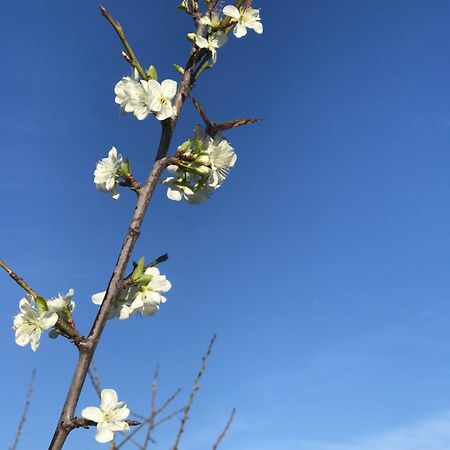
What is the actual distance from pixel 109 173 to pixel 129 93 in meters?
0.39

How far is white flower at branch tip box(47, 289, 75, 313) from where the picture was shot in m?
2.22

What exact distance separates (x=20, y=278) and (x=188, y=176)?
91 centimetres

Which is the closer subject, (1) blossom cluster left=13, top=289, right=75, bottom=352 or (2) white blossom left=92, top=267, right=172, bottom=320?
(1) blossom cluster left=13, top=289, right=75, bottom=352

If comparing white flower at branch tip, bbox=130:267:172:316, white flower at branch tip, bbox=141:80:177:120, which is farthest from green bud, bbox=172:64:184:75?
white flower at branch tip, bbox=130:267:172:316

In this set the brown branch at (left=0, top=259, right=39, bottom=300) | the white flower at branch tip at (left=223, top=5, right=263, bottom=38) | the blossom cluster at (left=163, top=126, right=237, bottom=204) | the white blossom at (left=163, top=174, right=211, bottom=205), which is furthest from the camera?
the white flower at branch tip at (left=223, top=5, right=263, bottom=38)

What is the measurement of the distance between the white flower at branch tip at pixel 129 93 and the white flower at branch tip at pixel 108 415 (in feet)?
4.20

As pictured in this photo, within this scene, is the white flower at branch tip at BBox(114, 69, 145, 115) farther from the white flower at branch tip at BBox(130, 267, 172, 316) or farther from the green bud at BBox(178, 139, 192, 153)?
the white flower at branch tip at BBox(130, 267, 172, 316)

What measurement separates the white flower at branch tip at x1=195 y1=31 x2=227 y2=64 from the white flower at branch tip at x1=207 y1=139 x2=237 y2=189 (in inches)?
15.2

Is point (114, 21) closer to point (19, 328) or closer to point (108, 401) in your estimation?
point (19, 328)

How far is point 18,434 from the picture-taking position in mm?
4027

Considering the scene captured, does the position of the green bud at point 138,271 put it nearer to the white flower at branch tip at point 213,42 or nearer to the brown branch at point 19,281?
the brown branch at point 19,281

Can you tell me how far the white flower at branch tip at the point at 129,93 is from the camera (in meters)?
2.66

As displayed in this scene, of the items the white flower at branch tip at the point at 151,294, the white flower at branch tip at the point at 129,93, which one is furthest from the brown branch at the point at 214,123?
the white flower at branch tip at the point at 151,294

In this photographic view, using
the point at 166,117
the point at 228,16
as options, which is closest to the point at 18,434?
the point at 166,117
